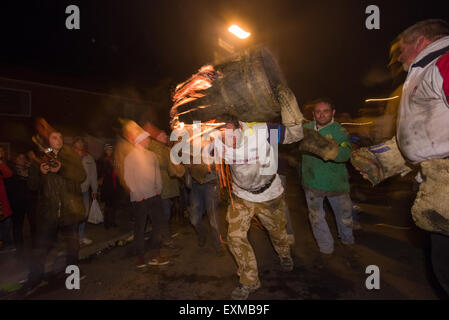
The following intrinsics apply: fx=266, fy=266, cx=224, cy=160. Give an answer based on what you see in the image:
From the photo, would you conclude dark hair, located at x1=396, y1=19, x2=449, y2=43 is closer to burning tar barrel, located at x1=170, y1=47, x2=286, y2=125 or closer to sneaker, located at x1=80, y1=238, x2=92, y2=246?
burning tar barrel, located at x1=170, y1=47, x2=286, y2=125

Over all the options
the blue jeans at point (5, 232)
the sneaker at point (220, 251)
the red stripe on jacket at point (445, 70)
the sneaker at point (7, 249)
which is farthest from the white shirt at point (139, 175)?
the red stripe on jacket at point (445, 70)

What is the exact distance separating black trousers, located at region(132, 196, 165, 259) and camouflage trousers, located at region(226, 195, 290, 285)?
4.81 ft

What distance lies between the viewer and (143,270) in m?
4.06

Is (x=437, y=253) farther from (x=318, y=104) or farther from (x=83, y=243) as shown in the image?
(x=83, y=243)

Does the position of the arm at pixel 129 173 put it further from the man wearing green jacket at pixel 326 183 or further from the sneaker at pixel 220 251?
the man wearing green jacket at pixel 326 183

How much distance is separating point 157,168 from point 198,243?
66.4 inches

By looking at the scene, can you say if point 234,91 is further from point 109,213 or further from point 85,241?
point 109,213

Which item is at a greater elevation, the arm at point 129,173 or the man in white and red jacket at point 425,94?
the man in white and red jacket at point 425,94

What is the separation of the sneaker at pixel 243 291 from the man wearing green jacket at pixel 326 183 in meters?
1.52

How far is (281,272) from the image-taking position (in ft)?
12.5

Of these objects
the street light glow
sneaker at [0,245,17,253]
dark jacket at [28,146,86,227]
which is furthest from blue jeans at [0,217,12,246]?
the street light glow

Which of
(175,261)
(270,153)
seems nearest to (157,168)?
(175,261)

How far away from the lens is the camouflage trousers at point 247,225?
3248mm

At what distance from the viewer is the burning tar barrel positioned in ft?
7.98
